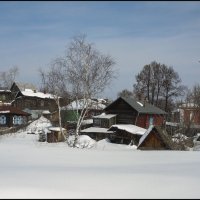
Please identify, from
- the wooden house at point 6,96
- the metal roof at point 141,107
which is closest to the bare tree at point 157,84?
the metal roof at point 141,107

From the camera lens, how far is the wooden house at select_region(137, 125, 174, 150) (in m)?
26.0

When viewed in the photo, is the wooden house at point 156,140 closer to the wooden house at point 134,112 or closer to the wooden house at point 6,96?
the wooden house at point 134,112

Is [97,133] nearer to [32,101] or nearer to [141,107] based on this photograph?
[141,107]

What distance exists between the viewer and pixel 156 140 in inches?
1064

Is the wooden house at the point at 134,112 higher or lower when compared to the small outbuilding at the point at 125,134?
higher

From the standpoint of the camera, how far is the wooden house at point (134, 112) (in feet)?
162

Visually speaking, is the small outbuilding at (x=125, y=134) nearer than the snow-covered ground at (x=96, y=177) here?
No

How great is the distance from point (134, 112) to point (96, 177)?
4129 centimetres

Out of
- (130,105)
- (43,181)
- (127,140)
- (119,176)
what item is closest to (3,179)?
(43,181)

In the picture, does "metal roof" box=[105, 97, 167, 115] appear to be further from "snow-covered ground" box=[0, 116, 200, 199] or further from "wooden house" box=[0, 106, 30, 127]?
"snow-covered ground" box=[0, 116, 200, 199]

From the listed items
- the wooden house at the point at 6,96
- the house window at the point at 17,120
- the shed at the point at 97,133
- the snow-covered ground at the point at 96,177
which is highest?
the wooden house at the point at 6,96

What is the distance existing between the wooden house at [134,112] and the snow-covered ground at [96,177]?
3697 centimetres

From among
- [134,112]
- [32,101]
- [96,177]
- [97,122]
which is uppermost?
[32,101]

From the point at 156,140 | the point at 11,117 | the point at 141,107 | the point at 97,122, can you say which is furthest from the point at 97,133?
the point at 156,140
